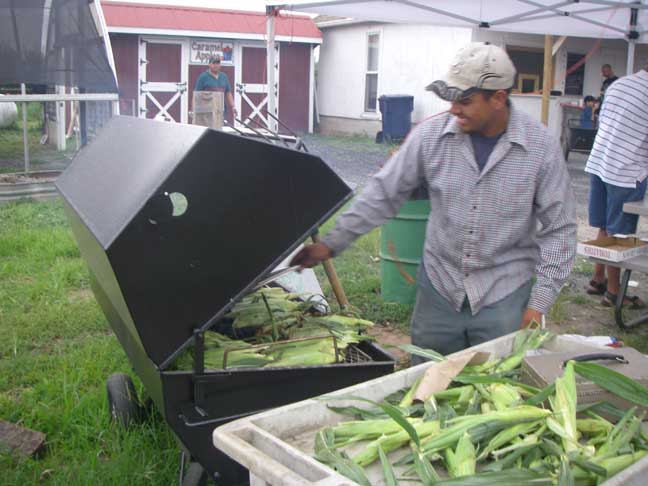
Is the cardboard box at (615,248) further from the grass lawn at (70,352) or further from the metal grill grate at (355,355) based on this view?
the metal grill grate at (355,355)

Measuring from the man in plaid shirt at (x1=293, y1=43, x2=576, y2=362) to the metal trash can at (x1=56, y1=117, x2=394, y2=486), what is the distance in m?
0.39

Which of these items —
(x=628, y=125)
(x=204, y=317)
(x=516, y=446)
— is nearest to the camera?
(x=516, y=446)

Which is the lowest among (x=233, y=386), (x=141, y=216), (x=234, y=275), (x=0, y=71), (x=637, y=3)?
(x=233, y=386)

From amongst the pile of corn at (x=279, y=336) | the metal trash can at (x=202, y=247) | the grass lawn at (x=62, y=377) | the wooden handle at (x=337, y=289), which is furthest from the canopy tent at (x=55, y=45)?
the metal trash can at (x=202, y=247)

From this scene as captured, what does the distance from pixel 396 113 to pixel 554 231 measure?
651 inches

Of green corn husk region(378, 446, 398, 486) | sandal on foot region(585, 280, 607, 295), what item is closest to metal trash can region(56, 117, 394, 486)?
green corn husk region(378, 446, 398, 486)

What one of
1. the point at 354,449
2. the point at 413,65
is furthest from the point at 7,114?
the point at 354,449

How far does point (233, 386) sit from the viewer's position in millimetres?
2969

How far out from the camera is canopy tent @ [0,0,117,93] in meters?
10.2

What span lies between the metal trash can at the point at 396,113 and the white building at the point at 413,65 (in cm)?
47

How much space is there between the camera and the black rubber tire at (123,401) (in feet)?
13.3

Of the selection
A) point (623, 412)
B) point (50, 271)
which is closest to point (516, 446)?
point (623, 412)

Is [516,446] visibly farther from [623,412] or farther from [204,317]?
[204,317]

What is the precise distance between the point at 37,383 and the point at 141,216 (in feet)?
8.69
